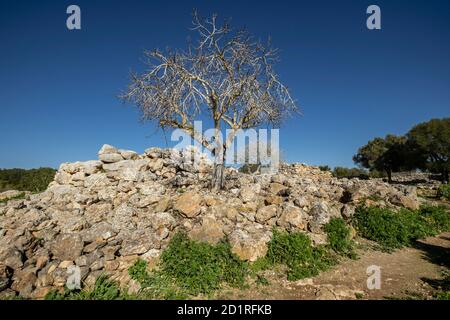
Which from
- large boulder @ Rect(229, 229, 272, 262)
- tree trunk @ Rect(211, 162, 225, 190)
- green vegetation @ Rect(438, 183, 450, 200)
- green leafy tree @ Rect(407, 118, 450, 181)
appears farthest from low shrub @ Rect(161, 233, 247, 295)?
green leafy tree @ Rect(407, 118, 450, 181)

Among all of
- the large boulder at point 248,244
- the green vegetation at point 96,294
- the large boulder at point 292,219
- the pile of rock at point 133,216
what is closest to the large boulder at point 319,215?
the pile of rock at point 133,216

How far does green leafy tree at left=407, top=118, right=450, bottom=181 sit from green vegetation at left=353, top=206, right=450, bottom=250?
68.8 ft

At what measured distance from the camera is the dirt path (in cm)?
571

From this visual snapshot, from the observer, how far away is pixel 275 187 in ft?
37.5

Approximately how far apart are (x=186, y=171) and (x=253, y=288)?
8349mm

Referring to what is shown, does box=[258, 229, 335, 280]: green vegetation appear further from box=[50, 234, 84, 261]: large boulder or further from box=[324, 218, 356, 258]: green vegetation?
box=[50, 234, 84, 261]: large boulder

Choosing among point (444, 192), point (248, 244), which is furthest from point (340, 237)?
point (444, 192)

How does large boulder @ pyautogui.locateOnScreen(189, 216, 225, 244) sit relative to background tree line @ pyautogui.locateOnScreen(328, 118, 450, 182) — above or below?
below

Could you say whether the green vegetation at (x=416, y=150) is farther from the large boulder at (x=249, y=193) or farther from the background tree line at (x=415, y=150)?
the large boulder at (x=249, y=193)

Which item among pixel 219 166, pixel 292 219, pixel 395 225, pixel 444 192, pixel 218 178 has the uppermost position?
pixel 219 166

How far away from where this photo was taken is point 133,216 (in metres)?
8.56

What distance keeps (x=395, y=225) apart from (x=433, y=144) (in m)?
A: 24.7

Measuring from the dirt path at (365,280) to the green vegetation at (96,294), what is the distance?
7.47 feet

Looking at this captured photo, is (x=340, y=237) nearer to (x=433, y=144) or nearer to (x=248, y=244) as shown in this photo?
(x=248, y=244)
